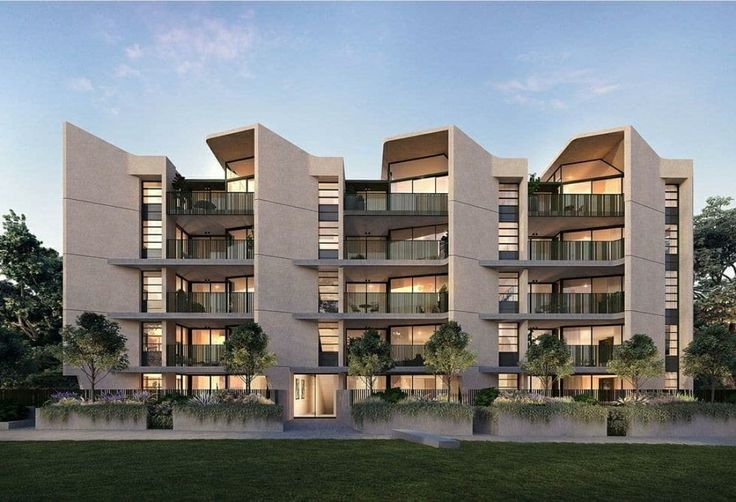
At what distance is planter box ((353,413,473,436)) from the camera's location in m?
21.0

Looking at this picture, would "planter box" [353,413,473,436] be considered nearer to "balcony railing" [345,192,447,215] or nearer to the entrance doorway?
the entrance doorway

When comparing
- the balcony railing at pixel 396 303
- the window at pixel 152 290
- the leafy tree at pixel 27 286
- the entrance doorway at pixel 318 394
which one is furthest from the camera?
the leafy tree at pixel 27 286

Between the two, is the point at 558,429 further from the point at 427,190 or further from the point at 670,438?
the point at 427,190

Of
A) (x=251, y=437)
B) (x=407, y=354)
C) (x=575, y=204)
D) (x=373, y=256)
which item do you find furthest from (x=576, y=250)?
(x=251, y=437)

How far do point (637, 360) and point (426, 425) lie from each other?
921cm

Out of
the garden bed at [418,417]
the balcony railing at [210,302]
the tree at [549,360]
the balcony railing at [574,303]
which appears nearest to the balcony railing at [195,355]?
the balcony railing at [210,302]

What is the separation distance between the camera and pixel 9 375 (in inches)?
1088

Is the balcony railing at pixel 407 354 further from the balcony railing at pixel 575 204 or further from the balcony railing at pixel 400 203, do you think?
the balcony railing at pixel 575 204

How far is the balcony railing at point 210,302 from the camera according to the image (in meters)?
30.1

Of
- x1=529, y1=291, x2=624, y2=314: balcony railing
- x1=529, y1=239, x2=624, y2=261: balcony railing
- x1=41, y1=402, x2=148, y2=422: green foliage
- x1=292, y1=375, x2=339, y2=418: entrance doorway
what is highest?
x1=529, y1=239, x2=624, y2=261: balcony railing

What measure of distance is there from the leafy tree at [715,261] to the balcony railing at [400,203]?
1961 cm

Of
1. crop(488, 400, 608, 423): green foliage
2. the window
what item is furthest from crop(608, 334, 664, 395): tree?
the window

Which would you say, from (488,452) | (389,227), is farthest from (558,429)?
(389,227)

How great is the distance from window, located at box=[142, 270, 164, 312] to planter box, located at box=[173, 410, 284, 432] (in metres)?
10.6
